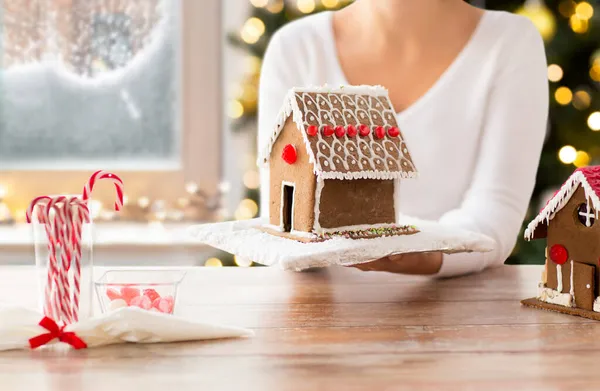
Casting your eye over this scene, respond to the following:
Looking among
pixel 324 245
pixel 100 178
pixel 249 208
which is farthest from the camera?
pixel 249 208

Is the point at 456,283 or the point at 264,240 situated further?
the point at 456,283

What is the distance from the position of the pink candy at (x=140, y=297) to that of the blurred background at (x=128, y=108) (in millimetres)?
1560

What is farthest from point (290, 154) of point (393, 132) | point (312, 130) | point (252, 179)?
point (252, 179)

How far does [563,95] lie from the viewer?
82.6 inches

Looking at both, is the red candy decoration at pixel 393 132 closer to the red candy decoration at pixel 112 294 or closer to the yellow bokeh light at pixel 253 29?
the red candy decoration at pixel 112 294

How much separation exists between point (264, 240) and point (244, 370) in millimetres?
394

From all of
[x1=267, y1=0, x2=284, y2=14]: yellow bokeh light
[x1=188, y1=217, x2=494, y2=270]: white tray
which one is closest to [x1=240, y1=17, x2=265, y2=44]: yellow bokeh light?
[x1=267, y1=0, x2=284, y2=14]: yellow bokeh light

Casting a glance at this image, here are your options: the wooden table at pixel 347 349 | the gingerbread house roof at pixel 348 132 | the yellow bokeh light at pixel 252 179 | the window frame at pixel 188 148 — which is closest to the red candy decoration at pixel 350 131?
the gingerbread house roof at pixel 348 132

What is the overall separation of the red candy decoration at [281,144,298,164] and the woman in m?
0.40

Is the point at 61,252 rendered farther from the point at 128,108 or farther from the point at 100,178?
the point at 128,108

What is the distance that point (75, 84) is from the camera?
269 centimetres

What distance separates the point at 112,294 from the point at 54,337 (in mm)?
104

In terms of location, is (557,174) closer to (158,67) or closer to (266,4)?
(266,4)

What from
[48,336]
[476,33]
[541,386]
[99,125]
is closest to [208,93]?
[99,125]
